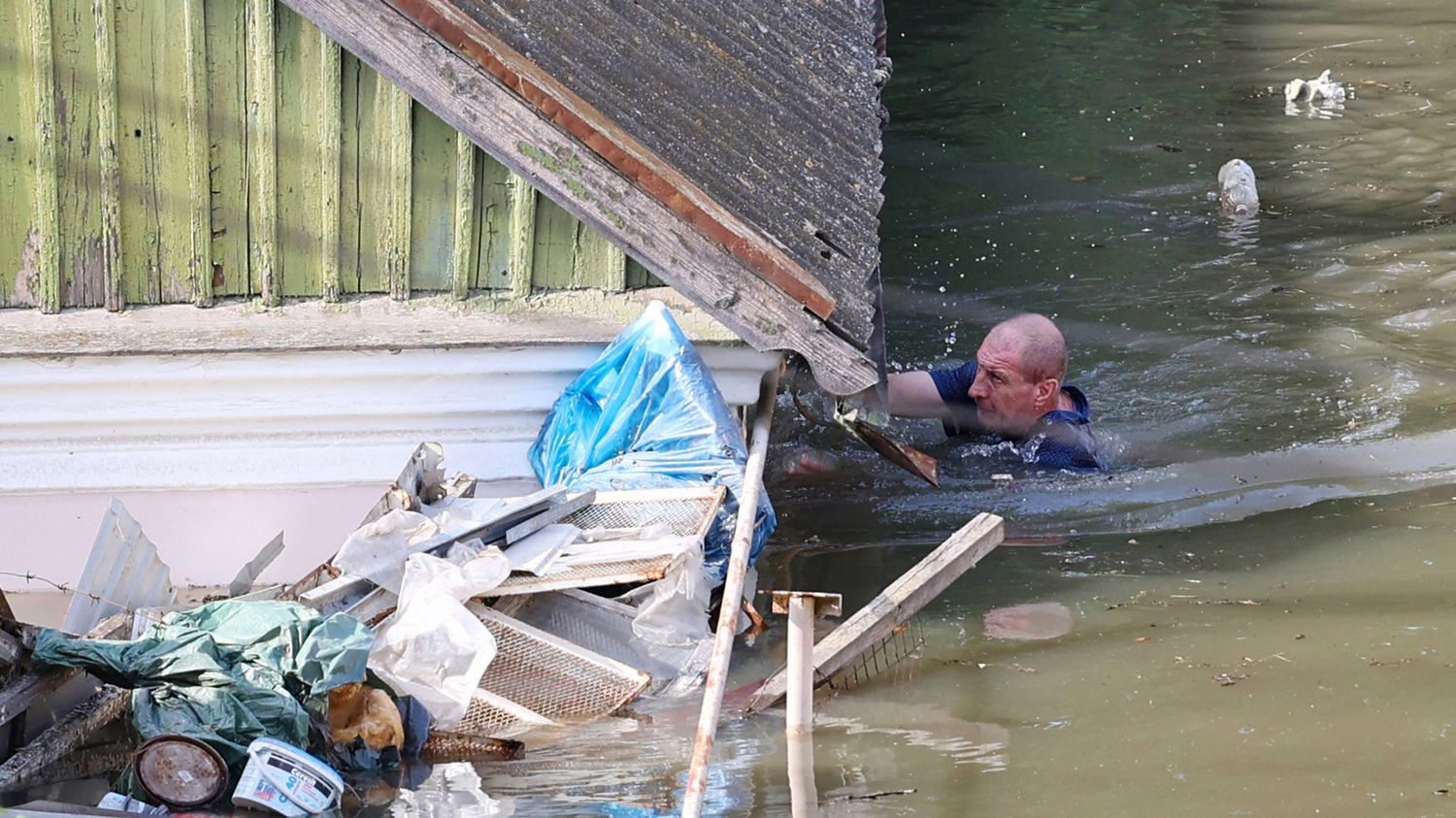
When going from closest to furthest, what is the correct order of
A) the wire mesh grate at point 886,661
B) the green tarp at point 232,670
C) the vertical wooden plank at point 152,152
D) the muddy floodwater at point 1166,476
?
the green tarp at point 232,670
the muddy floodwater at point 1166,476
the wire mesh grate at point 886,661
the vertical wooden plank at point 152,152

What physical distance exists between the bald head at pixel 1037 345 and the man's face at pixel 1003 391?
2 cm

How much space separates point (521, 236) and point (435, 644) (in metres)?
1.68

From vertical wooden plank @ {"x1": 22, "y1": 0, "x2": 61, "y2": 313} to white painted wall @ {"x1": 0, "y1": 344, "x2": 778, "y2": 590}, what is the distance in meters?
0.30

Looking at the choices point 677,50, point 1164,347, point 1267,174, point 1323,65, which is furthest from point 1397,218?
point 677,50

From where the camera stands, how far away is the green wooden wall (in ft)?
18.2

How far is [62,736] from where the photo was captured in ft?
14.3

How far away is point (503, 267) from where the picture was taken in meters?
5.88

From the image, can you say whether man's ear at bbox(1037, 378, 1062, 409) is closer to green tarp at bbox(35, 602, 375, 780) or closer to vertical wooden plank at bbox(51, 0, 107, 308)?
green tarp at bbox(35, 602, 375, 780)

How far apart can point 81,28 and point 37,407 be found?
141 centimetres

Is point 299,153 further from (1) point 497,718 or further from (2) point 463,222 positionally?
(1) point 497,718

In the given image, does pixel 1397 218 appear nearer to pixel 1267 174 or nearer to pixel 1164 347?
pixel 1267 174

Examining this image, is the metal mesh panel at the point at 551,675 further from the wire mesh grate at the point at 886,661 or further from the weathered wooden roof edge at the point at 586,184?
the weathered wooden roof edge at the point at 586,184

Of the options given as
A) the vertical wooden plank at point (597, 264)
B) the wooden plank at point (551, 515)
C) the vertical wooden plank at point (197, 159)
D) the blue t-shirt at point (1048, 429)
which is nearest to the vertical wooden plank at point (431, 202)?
the vertical wooden plank at point (597, 264)

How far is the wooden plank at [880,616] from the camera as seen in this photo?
16.2 feet
